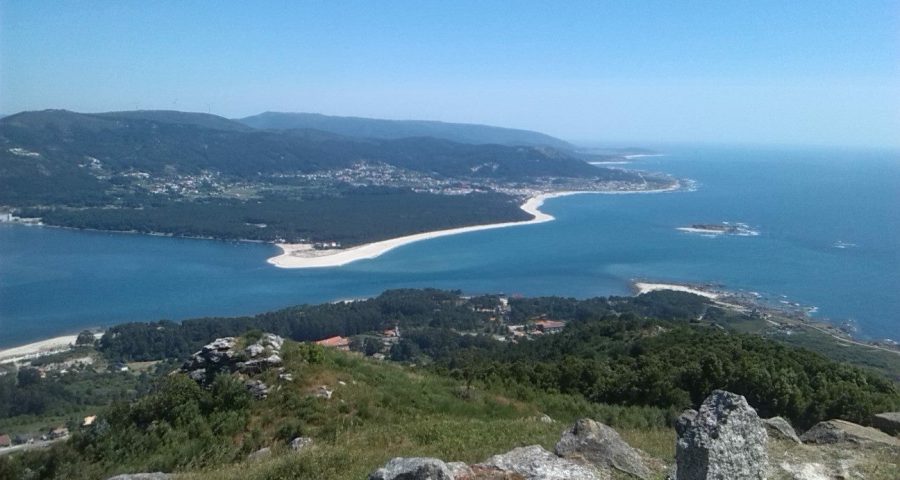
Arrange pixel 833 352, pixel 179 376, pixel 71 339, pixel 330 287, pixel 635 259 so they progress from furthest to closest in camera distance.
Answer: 1. pixel 635 259
2. pixel 330 287
3. pixel 71 339
4. pixel 833 352
5. pixel 179 376

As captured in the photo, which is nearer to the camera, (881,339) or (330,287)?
(881,339)

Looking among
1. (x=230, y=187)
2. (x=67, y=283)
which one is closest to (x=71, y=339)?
(x=67, y=283)

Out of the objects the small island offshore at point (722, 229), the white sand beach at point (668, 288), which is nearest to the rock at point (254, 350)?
the white sand beach at point (668, 288)

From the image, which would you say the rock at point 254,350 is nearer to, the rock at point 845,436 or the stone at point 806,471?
the stone at point 806,471

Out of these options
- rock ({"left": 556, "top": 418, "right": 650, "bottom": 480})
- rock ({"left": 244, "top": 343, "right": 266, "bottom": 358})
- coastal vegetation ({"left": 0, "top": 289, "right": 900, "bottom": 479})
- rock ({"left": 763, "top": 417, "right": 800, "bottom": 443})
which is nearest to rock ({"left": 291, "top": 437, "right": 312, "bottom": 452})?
coastal vegetation ({"left": 0, "top": 289, "right": 900, "bottom": 479})

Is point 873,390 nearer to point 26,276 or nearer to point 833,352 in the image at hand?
point 833,352

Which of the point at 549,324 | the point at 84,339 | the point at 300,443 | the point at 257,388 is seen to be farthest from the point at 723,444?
the point at 84,339
